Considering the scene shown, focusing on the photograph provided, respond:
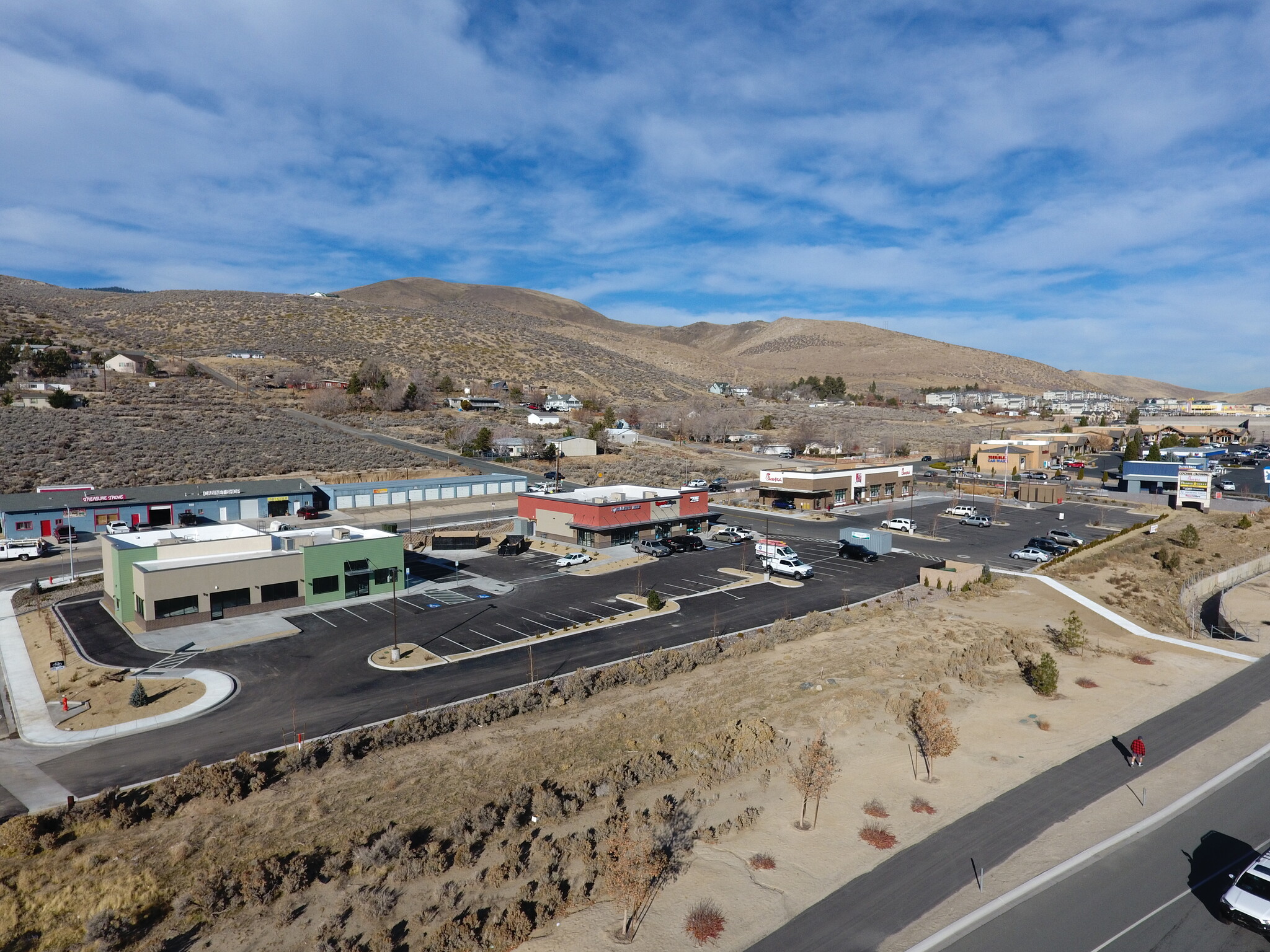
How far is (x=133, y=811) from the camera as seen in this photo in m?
20.6

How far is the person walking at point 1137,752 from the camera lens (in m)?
23.0

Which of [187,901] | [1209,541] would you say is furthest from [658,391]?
[187,901]

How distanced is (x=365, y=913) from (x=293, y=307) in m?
199

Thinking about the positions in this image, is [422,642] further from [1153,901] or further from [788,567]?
[1153,901]

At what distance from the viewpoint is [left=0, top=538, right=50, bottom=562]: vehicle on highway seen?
54750 millimetres

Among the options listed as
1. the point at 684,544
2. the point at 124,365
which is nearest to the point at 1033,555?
the point at 684,544

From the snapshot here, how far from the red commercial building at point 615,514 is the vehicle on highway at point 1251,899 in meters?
46.8

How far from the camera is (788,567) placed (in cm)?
5072

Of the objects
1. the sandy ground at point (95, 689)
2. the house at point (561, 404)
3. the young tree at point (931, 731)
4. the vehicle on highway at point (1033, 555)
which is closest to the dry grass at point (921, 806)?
the young tree at point (931, 731)

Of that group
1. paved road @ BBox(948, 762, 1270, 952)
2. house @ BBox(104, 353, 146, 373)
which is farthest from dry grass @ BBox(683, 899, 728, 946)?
house @ BBox(104, 353, 146, 373)

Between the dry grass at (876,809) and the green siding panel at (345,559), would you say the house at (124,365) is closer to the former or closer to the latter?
the green siding panel at (345,559)

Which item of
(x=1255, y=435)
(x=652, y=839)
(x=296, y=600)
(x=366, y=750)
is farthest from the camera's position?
(x=1255, y=435)

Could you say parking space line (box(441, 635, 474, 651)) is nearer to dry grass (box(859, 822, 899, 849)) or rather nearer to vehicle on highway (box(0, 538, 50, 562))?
dry grass (box(859, 822, 899, 849))

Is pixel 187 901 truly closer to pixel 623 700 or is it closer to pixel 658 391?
pixel 623 700
